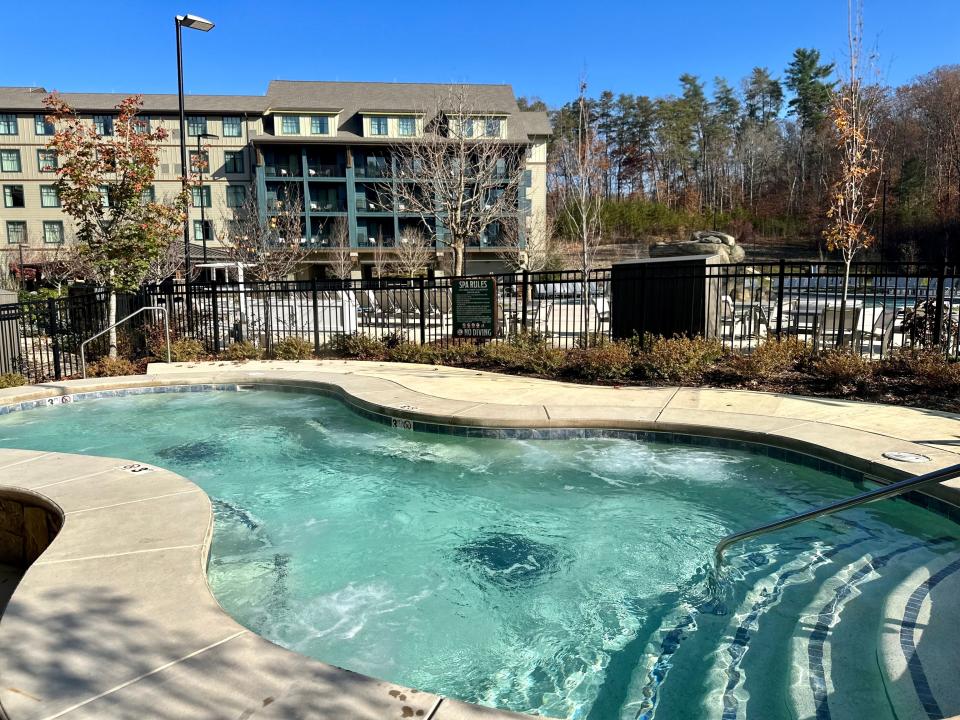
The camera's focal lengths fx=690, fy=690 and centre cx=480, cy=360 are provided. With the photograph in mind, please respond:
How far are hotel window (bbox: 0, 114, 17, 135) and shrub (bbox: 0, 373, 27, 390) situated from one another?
164ft

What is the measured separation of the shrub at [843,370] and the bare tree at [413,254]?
28027mm

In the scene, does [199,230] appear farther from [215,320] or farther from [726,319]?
[726,319]

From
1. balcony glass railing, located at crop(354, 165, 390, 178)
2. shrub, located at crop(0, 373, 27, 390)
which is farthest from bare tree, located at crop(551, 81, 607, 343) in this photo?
balcony glass railing, located at crop(354, 165, 390, 178)

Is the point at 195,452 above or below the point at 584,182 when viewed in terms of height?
below

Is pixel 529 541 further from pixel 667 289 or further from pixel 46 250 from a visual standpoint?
pixel 46 250

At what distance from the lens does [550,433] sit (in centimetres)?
823

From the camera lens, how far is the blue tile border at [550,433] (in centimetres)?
626

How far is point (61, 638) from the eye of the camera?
10.7 feet

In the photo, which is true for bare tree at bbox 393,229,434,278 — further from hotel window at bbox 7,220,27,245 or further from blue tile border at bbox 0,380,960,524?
hotel window at bbox 7,220,27,245

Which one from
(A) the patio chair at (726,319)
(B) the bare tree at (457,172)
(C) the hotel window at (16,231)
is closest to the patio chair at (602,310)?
(A) the patio chair at (726,319)

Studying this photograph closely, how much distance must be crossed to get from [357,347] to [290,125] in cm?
4055

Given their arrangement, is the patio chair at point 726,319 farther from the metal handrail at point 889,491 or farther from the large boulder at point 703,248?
the large boulder at point 703,248

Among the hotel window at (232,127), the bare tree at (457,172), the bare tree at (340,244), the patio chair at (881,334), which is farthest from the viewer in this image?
the hotel window at (232,127)

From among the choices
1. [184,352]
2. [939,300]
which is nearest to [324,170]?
[184,352]
